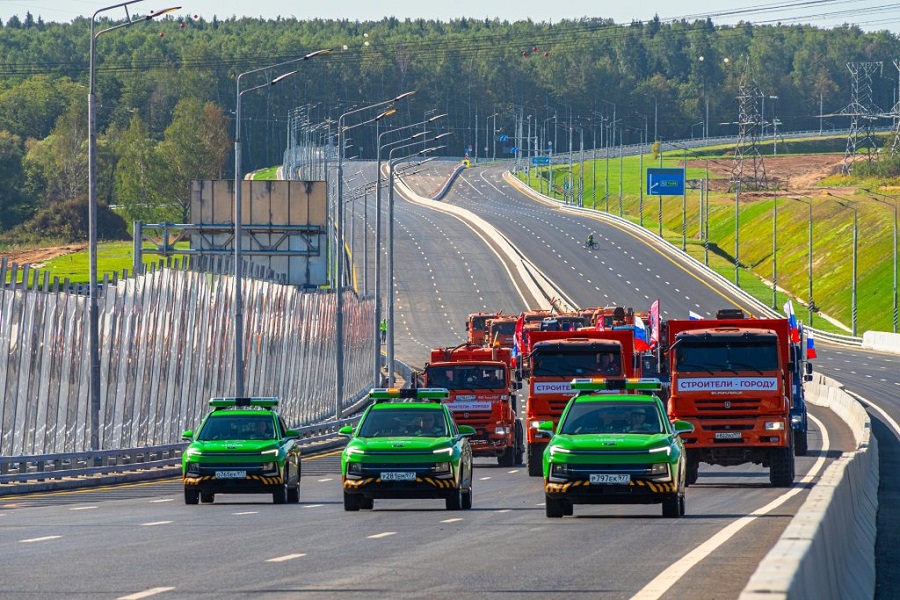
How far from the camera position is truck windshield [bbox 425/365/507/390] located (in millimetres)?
39750

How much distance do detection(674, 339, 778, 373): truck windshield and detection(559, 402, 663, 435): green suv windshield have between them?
743cm

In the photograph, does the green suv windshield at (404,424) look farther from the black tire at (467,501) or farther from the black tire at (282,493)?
the black tire at (282,493)

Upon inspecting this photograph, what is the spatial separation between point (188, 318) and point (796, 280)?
88.9 metres

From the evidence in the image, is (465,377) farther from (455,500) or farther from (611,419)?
(611,419)

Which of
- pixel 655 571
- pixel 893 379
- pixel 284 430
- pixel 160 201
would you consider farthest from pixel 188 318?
pixel 160 201

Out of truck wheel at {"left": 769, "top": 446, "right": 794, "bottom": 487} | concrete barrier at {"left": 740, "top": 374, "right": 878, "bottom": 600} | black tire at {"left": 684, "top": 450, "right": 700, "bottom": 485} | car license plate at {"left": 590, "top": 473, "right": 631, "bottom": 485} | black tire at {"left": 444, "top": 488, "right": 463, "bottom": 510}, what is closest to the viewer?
concrete barrier at {"left": 740, "top": 374, "right": 878, "bottom": 600}

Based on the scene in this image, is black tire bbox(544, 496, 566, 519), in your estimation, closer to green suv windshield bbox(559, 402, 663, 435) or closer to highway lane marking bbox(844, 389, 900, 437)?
green suv windshield bbox(559, 402, 663, 435)

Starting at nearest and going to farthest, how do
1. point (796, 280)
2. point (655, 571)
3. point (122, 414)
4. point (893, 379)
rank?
1. point (655, 571)
2. point (122, 414)
3. point (893, 379)
4. point (796, 280)

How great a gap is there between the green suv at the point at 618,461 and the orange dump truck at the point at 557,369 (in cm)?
1044

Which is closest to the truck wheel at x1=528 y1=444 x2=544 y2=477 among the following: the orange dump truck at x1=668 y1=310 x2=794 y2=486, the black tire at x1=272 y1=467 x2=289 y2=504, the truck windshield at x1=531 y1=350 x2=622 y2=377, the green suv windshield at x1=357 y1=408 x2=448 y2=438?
the truck windshield at x1=531 y1=350 x2=622 y2=377

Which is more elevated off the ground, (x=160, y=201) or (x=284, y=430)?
(x=160, y=201)

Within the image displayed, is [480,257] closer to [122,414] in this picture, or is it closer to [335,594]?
[122,414]

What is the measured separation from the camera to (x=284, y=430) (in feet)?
91.5

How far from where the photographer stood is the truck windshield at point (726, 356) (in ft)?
100
